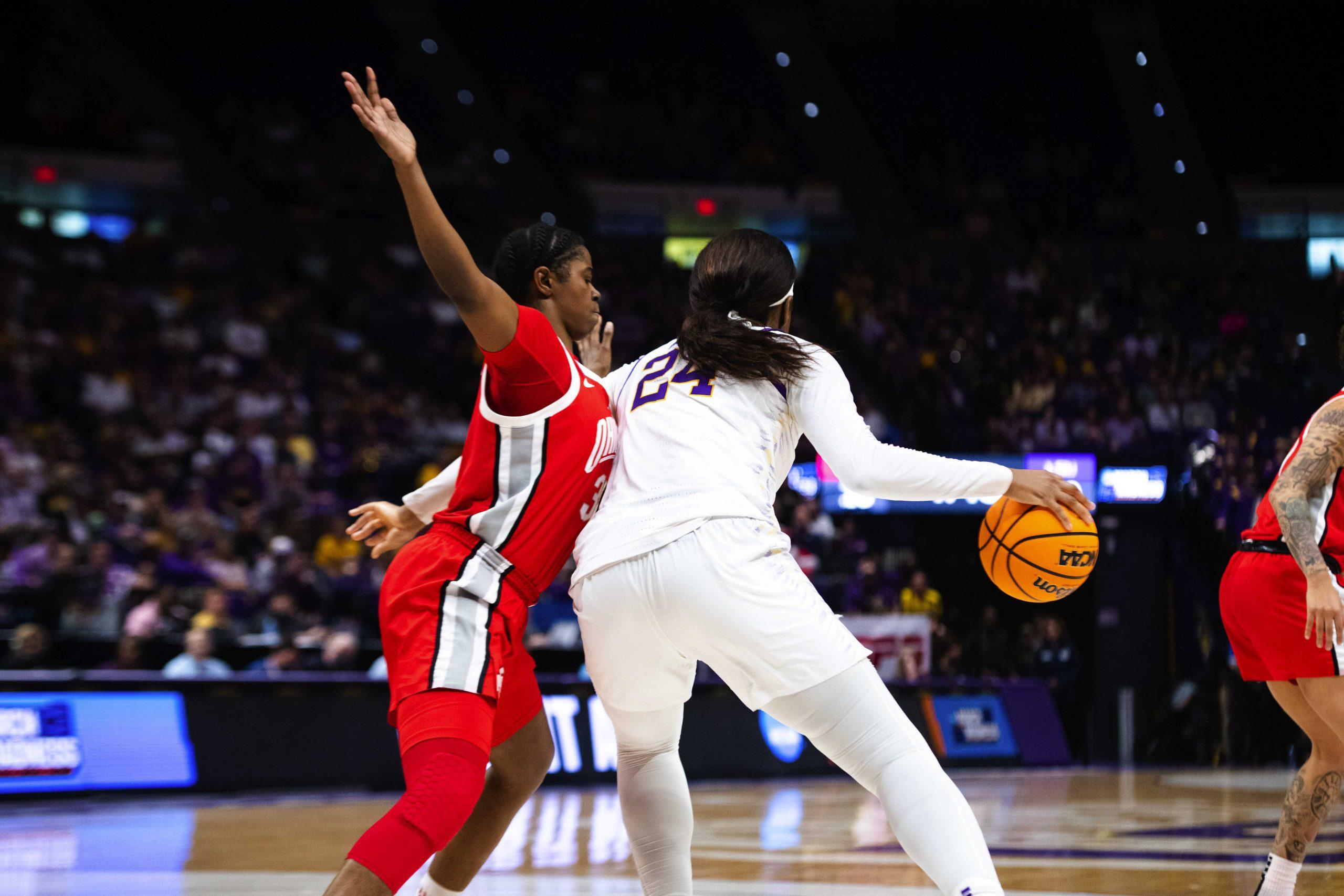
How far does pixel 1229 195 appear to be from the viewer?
2202 cm

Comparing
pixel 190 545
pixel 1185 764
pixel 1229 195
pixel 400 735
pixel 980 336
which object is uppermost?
pixel 1229 195

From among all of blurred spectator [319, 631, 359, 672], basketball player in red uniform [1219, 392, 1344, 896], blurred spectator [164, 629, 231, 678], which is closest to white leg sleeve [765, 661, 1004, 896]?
basketball player in red uniform [1219, 392, 1344, 896]

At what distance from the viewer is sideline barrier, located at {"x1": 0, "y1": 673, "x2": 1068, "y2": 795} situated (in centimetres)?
950

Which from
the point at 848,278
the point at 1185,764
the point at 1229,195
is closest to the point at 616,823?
the point at 1185,764

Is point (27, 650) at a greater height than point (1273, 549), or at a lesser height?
lesser

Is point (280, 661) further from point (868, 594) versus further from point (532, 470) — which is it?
point (532, 470)

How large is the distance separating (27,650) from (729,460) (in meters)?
8.38

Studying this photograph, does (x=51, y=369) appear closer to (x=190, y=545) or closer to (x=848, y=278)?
(x=190, y=545)

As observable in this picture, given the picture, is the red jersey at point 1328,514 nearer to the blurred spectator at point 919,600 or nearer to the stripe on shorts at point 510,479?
the stripe on shorts at point 510,479

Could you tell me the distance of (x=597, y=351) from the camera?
441 cm

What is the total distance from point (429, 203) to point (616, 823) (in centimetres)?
616

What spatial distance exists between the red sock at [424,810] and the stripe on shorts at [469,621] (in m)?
0.17

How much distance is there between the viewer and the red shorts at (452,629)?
332 cm

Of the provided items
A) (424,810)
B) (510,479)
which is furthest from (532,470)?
(424,810)
